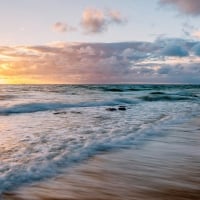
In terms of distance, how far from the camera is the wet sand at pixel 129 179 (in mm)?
4016

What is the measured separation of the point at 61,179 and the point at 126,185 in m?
0.98

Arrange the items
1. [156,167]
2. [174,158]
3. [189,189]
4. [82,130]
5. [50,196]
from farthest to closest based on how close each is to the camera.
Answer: [82,130] < [174,158] < [156,167] < [189,189] < [50,196]

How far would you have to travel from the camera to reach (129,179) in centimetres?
468

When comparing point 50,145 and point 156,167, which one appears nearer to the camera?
point 156,167

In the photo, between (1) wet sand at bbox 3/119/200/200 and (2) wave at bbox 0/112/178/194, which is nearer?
(1) wet sand at bbox 3/119/200/200

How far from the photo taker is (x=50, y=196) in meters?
3.95

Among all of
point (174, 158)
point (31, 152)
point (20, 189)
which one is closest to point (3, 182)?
point (20, 189)

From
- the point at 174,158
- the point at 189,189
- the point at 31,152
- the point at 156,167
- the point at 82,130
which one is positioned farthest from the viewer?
the point at 82,130

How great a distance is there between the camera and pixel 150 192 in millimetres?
4148

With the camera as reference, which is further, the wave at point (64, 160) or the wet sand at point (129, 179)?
the wave at point (64, 160)

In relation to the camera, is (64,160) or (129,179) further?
(64,160)

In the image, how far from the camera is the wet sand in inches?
158

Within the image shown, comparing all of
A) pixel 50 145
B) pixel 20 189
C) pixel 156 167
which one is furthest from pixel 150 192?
pixel 50 145

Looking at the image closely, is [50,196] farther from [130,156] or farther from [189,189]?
[130,156]
